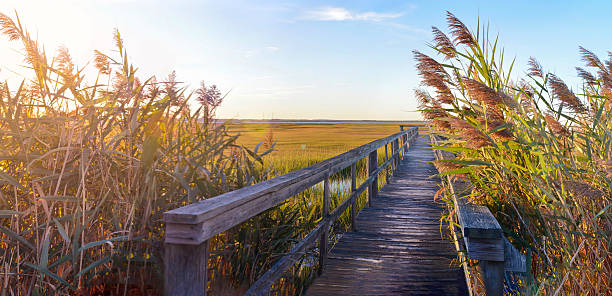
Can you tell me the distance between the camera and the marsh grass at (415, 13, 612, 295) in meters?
2.21

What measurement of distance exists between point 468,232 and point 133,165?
1.84 metres

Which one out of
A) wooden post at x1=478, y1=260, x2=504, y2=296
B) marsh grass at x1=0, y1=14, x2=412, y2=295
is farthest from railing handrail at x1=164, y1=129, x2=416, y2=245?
wooden post at x1=478, y1=260, x2=504, y2=296

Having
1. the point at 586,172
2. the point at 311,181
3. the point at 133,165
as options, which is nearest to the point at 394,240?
the point at 311,181

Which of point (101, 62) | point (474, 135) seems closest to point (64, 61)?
point (101, 62)

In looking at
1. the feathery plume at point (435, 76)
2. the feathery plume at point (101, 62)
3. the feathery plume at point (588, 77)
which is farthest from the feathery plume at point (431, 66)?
the feathery plume at point (101, 62)

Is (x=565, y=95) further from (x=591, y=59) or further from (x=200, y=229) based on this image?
(x=200, y=229)

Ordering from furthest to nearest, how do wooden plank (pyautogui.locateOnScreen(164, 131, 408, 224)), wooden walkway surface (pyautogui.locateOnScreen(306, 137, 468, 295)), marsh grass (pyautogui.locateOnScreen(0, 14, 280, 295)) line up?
wooden walkway surface (pyautogui.locateOnScreen(306, 137, 468, 295)) < marsh grass (pyautogui.locateOnScreen(0, 14, 280, 295)) < wooden plank (pyautogui.locateOnScreen(164, 131, 408, 224))

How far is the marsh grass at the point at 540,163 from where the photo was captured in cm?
221

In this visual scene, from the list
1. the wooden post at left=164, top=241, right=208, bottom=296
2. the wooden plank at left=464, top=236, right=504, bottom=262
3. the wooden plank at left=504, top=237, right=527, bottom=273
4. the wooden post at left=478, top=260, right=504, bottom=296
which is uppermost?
the wooden post at left=164, top=241, right=208, bottom=296

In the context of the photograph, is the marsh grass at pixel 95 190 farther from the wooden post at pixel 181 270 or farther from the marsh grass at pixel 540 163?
the marsh grass at pixel 540 163

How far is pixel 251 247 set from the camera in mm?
2781

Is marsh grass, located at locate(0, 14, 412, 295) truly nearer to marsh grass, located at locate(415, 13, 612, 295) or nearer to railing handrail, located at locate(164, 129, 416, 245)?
railing handrail, located at locate(164, 129, 416, 245)

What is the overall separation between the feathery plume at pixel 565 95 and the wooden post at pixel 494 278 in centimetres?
141

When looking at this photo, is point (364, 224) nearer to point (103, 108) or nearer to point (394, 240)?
point (394, 240)
